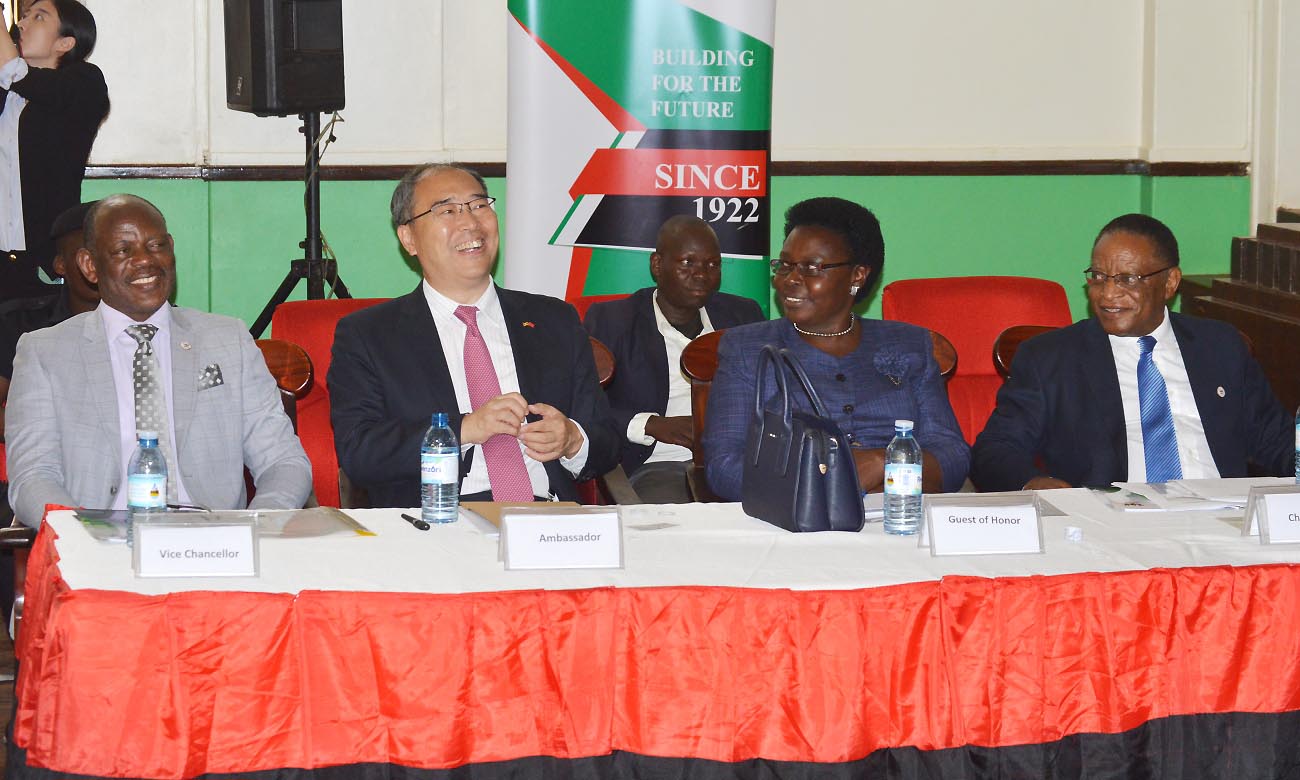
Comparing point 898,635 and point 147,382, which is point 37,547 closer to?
point 147,382

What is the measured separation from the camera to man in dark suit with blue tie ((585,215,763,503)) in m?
4.25

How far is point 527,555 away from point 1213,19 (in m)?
5.30

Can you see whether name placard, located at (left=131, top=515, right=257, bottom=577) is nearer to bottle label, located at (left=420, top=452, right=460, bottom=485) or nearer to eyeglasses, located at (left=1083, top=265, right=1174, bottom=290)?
bottle label, located at (left=420, top=452, right=460, bottom=485)

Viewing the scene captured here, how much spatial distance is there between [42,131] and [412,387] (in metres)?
A: 2.92

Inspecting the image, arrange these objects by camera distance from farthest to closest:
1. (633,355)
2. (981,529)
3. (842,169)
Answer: (842,169) → (633,355) → (981,529)

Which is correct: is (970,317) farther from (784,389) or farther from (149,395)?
(149,395)

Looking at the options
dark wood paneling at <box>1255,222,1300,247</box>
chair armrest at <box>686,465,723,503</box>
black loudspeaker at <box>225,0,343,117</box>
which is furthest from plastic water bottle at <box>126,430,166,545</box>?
dark wood paneling at <box>1255,222,1300,247</box>

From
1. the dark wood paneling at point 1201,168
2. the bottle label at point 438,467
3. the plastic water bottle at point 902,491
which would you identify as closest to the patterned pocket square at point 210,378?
the bottle label at point 438,467

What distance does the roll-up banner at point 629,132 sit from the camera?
5.25 m

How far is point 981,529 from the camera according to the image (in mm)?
2473

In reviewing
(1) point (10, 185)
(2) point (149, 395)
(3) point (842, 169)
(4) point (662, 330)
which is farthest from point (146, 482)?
(3) point (842, 169)

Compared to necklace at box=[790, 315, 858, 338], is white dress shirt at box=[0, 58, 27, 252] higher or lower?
higher

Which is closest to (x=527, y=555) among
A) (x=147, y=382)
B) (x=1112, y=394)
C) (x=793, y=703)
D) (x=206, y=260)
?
(x=793, y=703)

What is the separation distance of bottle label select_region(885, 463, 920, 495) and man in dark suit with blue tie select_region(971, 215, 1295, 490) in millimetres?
867
